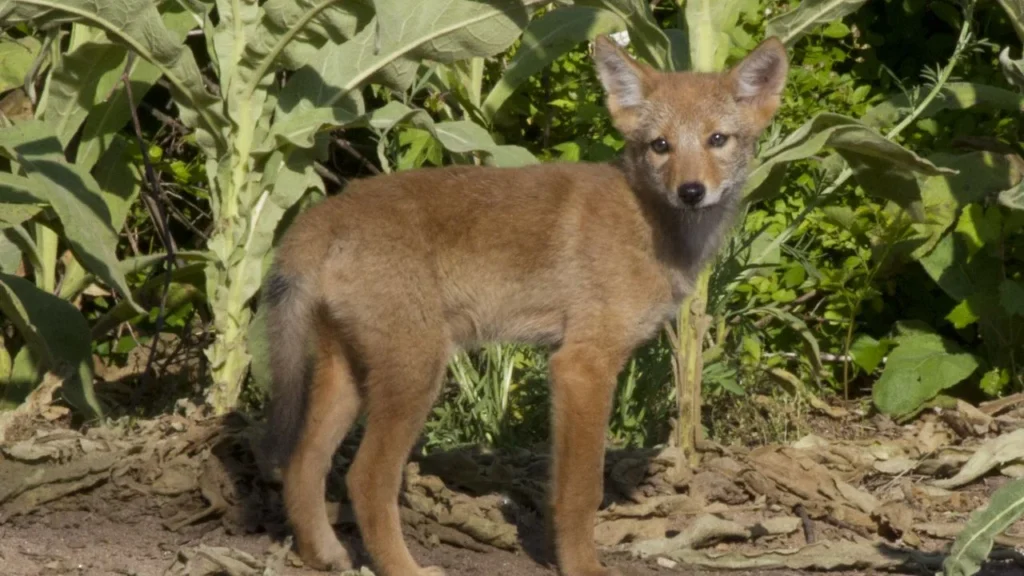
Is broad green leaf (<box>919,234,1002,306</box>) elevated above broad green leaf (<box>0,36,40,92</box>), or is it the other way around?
broad green leaf (<box>0,36,40,92</box>)

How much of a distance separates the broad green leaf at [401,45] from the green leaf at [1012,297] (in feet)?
9.80

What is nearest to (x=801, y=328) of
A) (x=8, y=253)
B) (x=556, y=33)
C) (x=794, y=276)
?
(x=794, y=276)

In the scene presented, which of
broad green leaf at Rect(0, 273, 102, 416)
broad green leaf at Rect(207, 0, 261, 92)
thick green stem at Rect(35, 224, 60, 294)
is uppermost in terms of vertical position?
broad green leaf at Rect(207, 0, 261, 92)

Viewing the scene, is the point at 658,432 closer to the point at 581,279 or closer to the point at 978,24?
the point at 581,279

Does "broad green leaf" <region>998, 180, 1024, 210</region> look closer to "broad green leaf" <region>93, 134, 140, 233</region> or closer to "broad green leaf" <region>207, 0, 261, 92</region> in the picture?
"broad green leaf" <region>207, 0, 261, 92</region>

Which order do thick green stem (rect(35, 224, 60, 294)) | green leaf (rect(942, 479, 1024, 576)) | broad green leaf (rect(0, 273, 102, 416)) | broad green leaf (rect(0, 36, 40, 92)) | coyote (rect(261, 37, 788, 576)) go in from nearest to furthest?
green leaf (rect(942, 479, 1024, 576)), coyote (rect(261, 37, 788, 576)), broad green leaf (rect(0, 273, 102, 416)), thick green stem (rect(35, 224, 60, 294)), broad green leaf (rect(0, 36, 40, 92))

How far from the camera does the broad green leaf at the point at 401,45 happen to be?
17.4 ft

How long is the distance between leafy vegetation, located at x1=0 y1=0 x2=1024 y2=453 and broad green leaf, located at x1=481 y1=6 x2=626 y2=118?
13 millimetres

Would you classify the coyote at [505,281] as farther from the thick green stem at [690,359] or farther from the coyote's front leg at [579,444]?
the thick green stem at [690,359]

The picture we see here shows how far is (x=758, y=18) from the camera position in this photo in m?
6.98

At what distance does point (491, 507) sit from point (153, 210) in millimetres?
2975

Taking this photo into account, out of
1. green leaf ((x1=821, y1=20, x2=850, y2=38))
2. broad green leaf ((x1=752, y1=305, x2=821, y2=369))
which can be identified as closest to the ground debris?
broad green leaf ((x1=752, y1=305, x2=821, y2=369))

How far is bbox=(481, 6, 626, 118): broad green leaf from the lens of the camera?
6051 millimetres

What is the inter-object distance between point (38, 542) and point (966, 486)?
376 cm
